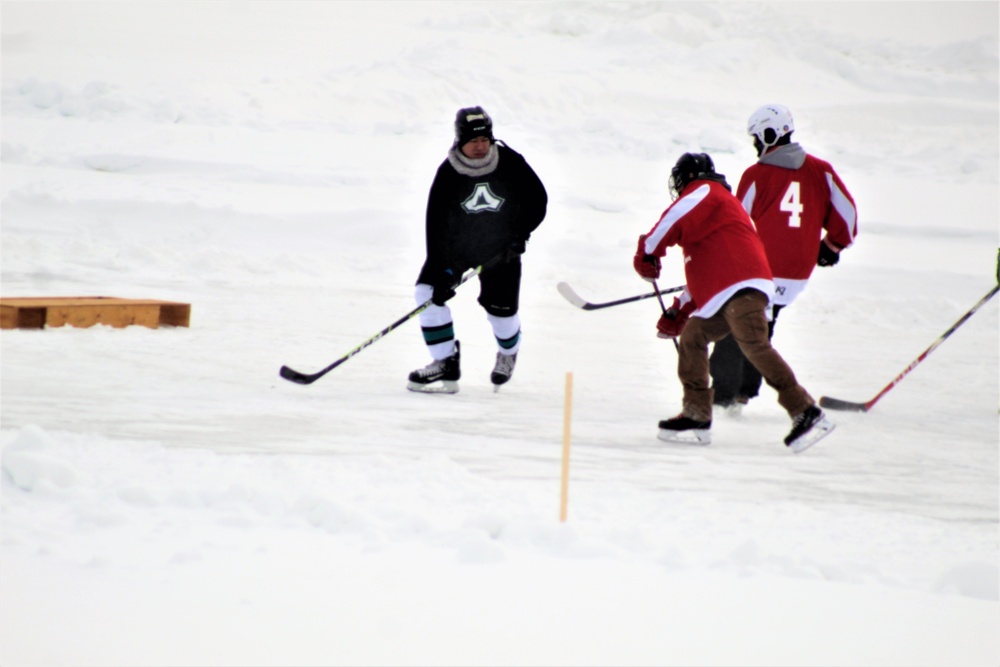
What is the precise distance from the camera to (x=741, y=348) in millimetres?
4008

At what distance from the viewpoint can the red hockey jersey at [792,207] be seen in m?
4.53

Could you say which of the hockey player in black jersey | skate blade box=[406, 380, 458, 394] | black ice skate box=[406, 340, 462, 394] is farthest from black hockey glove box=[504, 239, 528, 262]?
skate blade box=[406, 380, 458, 394]

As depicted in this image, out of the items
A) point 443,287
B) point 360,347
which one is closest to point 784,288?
point 443,287

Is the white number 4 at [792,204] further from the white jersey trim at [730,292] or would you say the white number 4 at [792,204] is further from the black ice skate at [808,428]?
the black ice skate at [808,428]

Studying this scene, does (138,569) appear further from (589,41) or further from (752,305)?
(589,41)

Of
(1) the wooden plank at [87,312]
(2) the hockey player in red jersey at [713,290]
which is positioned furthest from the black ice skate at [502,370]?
(1) the wooden plank at [87,312]

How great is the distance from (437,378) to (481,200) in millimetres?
795

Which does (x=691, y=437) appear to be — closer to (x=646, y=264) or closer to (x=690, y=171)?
(x=646, y=264)

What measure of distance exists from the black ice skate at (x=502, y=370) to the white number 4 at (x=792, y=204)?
136 cm

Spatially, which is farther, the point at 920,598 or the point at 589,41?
the point at 589,41

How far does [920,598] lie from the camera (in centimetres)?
246

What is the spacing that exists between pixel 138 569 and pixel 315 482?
0.79 metres

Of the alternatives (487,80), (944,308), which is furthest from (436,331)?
(487,80)

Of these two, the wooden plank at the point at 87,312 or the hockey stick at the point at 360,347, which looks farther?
the wooden plank at the point at 87,312
